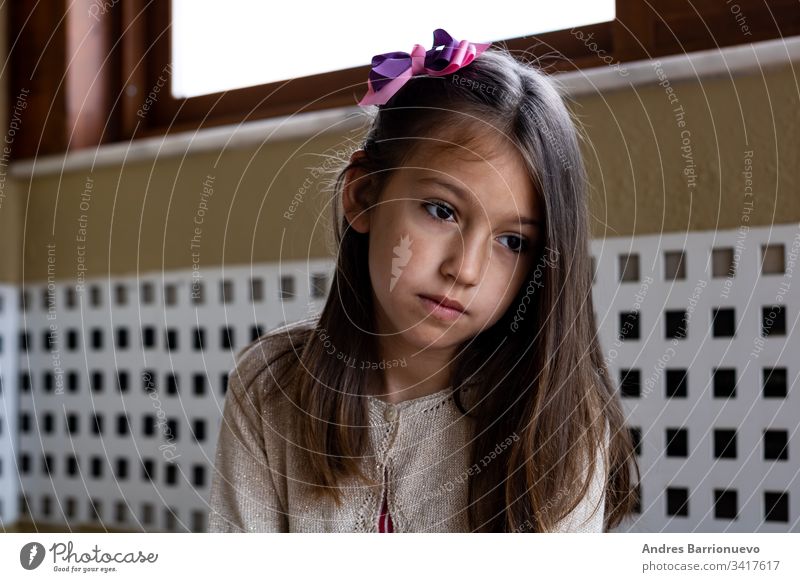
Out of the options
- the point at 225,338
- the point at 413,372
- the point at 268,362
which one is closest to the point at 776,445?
the point at 413,372

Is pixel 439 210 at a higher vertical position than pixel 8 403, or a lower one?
higher

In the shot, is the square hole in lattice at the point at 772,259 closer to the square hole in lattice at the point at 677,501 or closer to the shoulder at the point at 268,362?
the square hole in lattice at the point at 677,501

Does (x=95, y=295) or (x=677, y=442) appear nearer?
(x=677, y=442)

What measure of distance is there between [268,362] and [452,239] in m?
0.17

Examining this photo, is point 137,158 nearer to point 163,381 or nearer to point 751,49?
point 163,381

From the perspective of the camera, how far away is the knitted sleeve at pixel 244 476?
471 mm

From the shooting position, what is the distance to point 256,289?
0.65 meters

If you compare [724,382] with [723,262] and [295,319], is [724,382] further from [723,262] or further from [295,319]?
[295,319]

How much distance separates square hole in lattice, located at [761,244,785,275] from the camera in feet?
1.52

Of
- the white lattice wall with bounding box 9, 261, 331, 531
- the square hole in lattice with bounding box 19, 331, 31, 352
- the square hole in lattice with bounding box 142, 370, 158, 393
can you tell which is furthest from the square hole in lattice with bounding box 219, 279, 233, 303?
the square hole in lattice with bounding box 19, 331, 31, 352

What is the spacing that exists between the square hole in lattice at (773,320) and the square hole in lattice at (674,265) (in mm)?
56

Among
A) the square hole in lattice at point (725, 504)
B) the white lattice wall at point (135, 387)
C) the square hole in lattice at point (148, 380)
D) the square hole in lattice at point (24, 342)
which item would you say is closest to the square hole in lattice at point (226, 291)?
the white lattice wall at point (135, 387)

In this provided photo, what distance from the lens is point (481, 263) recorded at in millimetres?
418

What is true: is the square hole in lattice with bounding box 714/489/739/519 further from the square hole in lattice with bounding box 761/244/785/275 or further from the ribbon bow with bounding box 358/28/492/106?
the ribbon bow with bounding box 358/28/492/106
